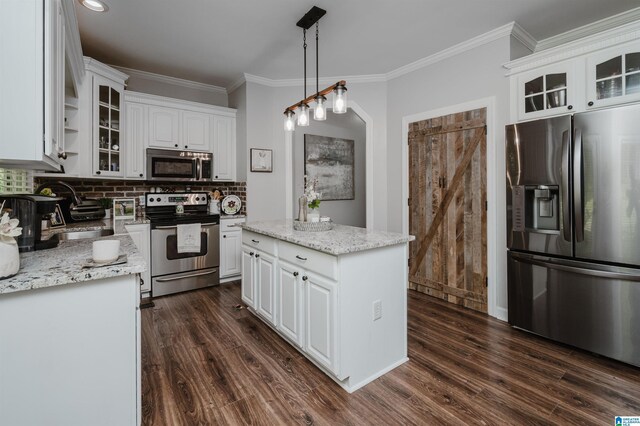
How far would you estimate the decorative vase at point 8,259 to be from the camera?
112 centimetres

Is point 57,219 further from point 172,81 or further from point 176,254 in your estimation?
point 172,81

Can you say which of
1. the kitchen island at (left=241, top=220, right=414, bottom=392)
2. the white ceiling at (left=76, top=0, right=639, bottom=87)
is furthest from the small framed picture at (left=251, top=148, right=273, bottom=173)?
the kitchen island at (left=241, top=220, right=414, bottom=392)

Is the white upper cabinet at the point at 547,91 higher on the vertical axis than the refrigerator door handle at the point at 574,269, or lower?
higher

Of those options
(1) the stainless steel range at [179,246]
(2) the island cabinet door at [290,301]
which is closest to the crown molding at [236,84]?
(1) the stainless steel range at [179,246]

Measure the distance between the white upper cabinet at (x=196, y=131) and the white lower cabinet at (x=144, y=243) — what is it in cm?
116

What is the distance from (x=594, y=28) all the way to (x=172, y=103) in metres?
4.50

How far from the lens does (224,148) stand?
4.32 meters

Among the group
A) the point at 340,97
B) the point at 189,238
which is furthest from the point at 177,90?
the point at 340,97

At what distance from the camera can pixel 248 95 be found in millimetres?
4137

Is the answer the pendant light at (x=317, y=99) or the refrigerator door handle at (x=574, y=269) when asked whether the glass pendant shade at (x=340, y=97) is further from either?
the refrigerator door handle at (x=574, y=269)

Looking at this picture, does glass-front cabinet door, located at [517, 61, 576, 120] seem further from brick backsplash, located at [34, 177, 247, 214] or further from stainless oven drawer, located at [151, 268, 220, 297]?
stainless oven drawer, located at [151, 268, 220, 297]

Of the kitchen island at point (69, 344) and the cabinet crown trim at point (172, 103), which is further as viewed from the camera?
the cabinet crown trim at point (172, 103)

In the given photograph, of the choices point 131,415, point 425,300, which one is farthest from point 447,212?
point 131,415

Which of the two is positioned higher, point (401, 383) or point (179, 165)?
point (179, 165)
